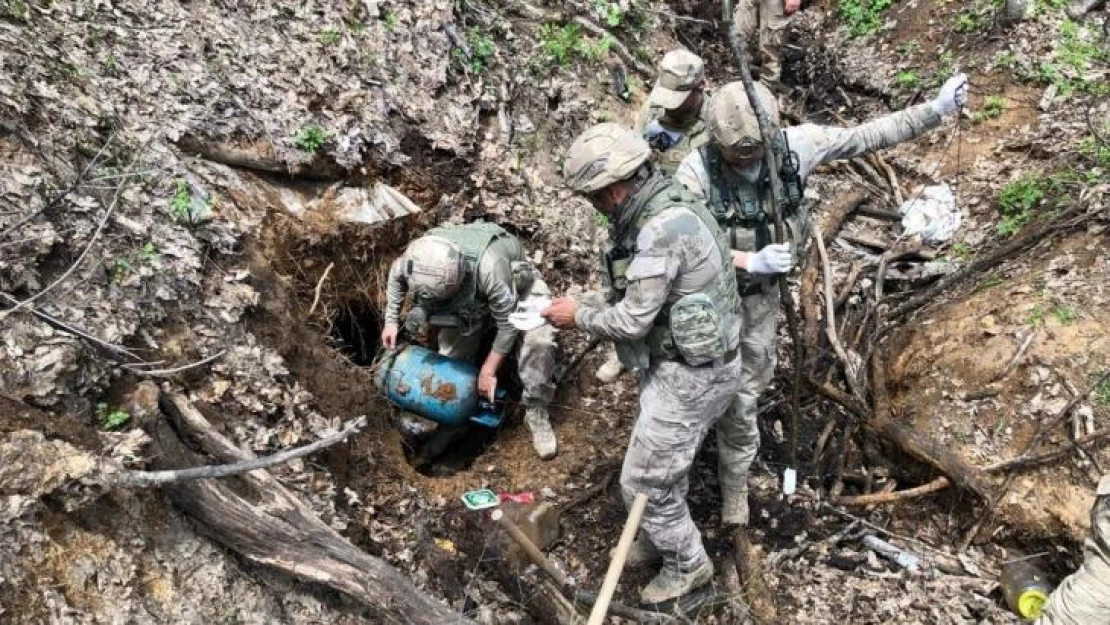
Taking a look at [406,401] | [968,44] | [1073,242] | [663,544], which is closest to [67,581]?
[406,401]

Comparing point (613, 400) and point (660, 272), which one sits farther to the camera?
point (613, 400)

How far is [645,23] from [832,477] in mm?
4637

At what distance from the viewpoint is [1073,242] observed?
495 centimetres

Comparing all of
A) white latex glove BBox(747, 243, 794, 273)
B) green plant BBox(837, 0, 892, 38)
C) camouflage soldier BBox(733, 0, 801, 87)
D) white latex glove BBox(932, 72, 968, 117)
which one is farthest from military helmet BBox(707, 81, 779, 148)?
green plant BBox(837, 0, 892, 38)

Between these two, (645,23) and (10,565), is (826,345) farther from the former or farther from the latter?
(10,565)

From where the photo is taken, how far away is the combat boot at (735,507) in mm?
4234

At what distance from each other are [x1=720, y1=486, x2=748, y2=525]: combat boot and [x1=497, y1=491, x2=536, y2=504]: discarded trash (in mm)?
1125

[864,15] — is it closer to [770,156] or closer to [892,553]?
[770,156]

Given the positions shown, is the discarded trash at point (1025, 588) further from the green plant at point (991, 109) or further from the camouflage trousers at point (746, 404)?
the green plant at point (991, 109)

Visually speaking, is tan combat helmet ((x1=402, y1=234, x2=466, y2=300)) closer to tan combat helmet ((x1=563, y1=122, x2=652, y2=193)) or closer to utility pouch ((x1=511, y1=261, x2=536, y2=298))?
utility pouch ((x1=511, y1=261, x2=536, y2=298))

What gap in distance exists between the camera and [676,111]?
478cm

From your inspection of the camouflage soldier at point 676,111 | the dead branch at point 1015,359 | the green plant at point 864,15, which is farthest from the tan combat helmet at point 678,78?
the green plant at point 864,15

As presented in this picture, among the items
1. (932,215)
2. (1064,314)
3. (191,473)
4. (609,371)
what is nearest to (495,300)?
(609,371)

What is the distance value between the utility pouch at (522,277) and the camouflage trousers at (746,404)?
Result: 140 centimetres
